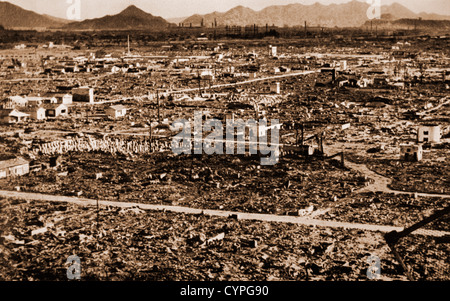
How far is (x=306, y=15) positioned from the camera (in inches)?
1549

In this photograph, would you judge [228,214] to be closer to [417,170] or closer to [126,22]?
[417,170]

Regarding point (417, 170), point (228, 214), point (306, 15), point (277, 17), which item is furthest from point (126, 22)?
point (228, 214)

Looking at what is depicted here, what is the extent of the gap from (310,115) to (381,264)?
22.8 ft

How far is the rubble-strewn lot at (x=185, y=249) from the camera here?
5.32 metres

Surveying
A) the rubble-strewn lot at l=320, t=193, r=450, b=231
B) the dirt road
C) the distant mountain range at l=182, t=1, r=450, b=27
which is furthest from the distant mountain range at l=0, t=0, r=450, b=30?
the rubble-strewn lot at l=320, t=193, r=450, b=231

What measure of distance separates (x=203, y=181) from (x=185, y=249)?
7.44 feet

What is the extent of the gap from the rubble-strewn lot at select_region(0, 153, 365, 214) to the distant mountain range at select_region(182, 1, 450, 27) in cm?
3011

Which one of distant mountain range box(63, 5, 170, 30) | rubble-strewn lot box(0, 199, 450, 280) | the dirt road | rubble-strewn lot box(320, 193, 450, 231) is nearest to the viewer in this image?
rubble-strewn lot box(0, 199, 450, 280)

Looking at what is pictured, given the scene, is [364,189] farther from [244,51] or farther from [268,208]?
[244,51]

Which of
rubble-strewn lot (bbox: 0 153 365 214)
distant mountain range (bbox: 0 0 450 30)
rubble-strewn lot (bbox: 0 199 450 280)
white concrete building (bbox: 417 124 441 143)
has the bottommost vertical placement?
rubble-strewn lot (bbox: 0 199 450 280)

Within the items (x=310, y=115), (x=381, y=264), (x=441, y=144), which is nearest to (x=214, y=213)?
(x=381, y=264)

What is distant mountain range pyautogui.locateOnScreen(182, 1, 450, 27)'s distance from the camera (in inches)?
1548

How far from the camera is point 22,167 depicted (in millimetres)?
8281

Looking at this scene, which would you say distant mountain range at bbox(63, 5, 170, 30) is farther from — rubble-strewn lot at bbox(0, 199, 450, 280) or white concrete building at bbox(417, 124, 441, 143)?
rubble-strewn lot at bbox(0, 199, 450, 280)
